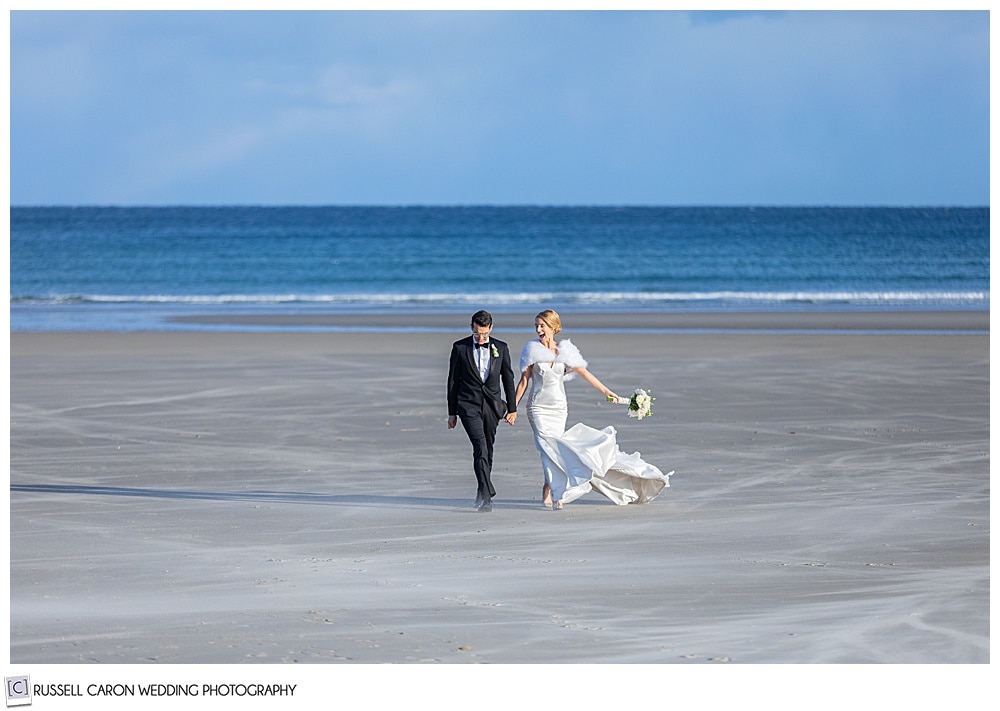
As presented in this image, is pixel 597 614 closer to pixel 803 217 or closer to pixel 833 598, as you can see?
pixel 833 598

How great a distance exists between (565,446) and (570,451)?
6 centimetres

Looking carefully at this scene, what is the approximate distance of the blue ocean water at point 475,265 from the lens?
3431 centimetres

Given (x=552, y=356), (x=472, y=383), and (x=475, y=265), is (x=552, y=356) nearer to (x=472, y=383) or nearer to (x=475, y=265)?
(x=472, y=383)

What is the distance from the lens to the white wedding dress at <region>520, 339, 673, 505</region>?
9.52 meters

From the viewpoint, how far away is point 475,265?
52.8m

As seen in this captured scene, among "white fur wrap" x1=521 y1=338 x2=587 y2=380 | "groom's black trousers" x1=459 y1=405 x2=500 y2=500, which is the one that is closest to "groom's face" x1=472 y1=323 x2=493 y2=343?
"white fur wrap" x1=521 y1=338 x2=587 y2=380

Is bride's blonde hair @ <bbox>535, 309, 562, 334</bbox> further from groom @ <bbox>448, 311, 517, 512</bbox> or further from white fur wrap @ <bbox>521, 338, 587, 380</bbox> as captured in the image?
groom @ <bbox>448, 311, 517, 512</bbox>

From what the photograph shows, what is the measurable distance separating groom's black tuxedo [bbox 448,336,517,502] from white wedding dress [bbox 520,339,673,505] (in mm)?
211

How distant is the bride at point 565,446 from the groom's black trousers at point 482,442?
28 centimetres

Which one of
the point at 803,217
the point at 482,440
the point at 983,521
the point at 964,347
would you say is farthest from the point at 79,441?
the point at 803,217
